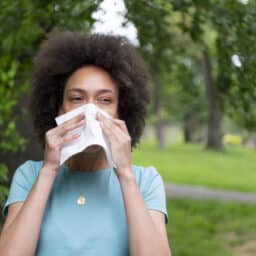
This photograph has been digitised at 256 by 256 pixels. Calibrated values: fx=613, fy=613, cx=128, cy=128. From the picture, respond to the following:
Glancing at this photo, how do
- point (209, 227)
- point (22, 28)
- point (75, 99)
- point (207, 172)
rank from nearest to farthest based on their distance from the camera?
point (75, 99) < point (22, 28) < point (209, 227) < point (207, 172)

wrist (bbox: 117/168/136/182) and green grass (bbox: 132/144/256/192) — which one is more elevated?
wrist (bbox: 117/168/136/182)

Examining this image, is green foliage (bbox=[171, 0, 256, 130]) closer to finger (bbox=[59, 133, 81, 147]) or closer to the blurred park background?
the blurred park background

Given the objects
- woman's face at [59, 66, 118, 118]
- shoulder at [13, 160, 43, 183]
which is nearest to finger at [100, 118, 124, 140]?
woman's face at [59, 66, 118, 118]

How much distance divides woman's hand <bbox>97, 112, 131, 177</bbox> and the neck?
0.49 ft

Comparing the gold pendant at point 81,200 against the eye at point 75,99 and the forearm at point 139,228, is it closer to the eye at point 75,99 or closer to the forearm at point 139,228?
the forearm at point 139,228

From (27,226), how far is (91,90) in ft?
1.82

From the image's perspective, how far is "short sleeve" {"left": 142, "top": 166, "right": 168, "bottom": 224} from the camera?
2.26 m

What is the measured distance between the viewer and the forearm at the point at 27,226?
2.09 meters

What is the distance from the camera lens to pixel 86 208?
2227 mm

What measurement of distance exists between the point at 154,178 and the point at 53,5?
92.6 inches

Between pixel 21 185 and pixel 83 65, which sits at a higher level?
pixel 83 65

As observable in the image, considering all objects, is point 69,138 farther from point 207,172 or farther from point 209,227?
point 207,172

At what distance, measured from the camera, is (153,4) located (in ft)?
15.0

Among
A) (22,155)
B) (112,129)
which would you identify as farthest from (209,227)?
(112,129)
